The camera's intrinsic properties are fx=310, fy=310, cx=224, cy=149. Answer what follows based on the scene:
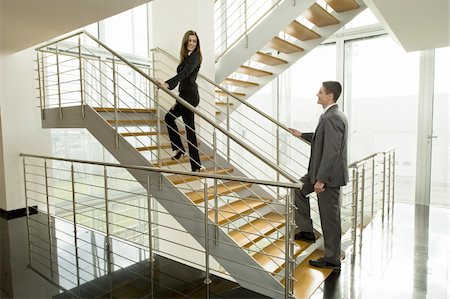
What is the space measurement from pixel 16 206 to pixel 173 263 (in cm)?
273

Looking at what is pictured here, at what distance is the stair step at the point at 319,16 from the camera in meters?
3.19

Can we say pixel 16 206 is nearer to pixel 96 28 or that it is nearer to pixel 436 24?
pixel 96 28

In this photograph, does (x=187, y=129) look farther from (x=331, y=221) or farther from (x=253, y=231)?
(x=331, y=221)

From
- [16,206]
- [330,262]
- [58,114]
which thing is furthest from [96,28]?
[330,262]

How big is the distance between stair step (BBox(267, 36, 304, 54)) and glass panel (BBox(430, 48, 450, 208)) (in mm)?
2264

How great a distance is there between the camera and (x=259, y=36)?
3.38 m

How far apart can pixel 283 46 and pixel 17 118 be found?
3.48 m

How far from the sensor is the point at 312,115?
5.81 meters

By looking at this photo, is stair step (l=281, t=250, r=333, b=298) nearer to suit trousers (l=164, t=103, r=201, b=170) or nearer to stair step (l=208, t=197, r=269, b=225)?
stair step (l=208, t=197, r=269, b=225)

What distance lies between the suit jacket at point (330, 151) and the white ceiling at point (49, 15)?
1686 millimetres

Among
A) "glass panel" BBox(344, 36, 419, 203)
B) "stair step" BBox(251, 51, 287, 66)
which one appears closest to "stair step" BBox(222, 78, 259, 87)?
"stair step" BBox(251, 51, 287, 66)

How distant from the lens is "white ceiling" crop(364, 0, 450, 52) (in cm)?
268

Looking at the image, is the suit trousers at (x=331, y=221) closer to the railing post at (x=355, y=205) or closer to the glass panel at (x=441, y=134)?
the railing post at (x=355, y=205)

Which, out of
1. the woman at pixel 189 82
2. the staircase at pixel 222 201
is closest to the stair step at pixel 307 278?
the staircase at pixel 222 201
